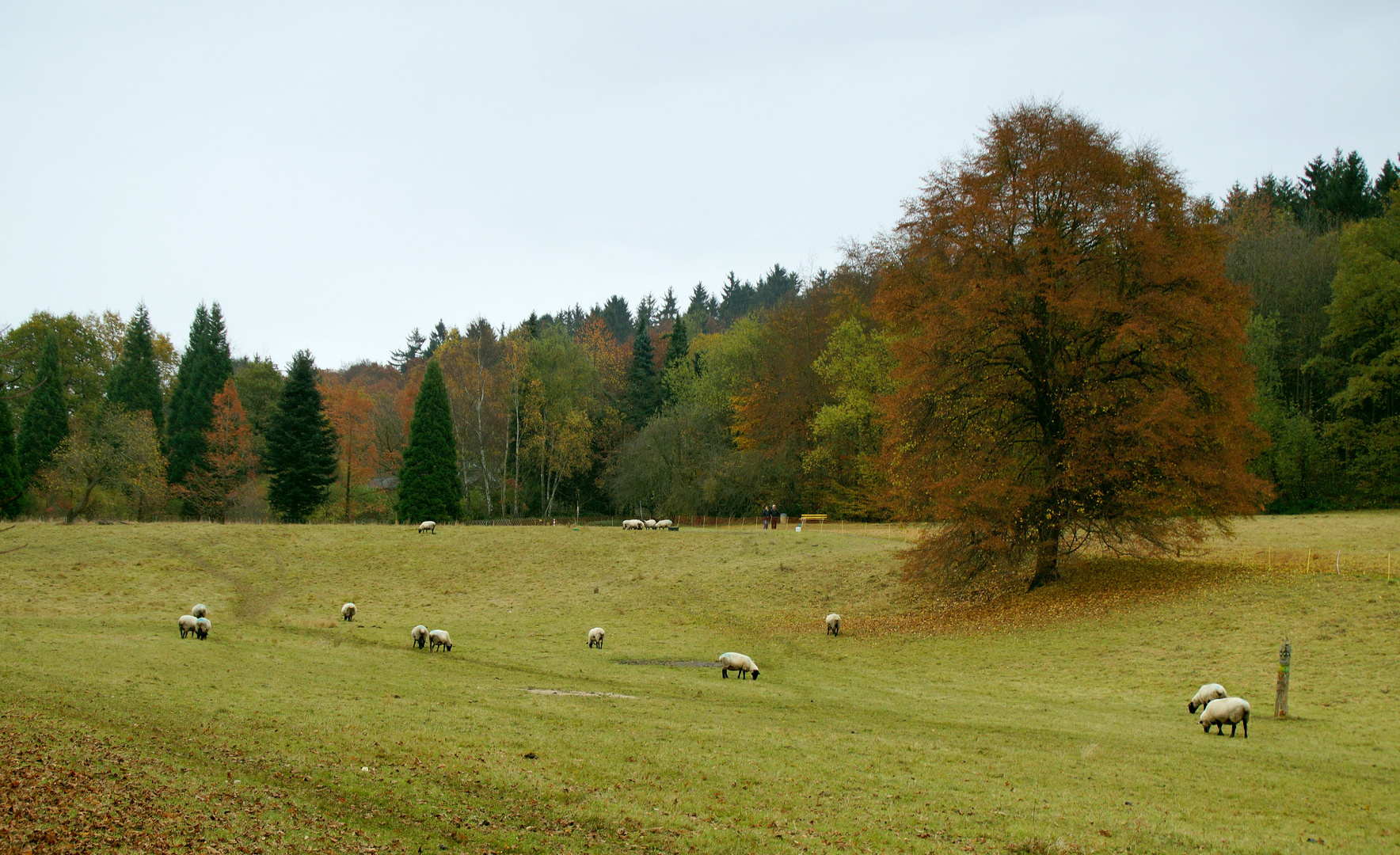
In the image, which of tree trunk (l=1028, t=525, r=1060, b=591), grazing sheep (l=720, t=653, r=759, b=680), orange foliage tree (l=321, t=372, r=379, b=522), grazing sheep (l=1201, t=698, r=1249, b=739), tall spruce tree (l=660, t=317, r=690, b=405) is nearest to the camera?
grazing sheep (l=1201, t=698, r=1249, b=739)

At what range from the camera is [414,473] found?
216ft

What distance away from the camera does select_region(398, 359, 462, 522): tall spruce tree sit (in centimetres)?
6569

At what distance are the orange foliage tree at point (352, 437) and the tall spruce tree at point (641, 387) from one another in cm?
2582

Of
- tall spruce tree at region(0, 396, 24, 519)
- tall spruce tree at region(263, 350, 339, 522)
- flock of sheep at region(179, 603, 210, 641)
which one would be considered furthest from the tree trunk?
tall spruce tree at region(0, 396, 24, 519)

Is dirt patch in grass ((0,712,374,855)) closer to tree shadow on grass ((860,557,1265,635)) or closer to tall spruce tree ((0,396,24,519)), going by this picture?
tree shadow on grass ((860,557,1265,635))

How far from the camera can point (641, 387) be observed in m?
89.8

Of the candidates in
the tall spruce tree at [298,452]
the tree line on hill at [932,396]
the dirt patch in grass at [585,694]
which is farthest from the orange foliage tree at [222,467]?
the dirt patch in grass at [585,694]

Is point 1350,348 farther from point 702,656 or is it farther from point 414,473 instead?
point 414,473

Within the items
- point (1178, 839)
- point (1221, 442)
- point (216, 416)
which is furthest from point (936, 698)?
point (216, 416)

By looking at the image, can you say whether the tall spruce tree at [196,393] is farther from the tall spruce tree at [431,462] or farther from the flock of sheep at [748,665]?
the flock of sheep at [748,665]

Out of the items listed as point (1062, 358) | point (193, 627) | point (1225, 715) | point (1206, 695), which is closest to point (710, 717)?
point (1225, 715)

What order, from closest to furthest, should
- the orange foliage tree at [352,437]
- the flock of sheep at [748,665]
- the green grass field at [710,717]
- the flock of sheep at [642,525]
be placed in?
the green grass field at [710,717]
the flock of sheep at [748,665]
the flock of sheep at [642,525]
the orange foliage tree at [352,437]

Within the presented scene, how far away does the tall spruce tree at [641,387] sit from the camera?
89125 millimetres

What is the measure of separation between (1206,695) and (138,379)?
88146 mm
